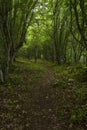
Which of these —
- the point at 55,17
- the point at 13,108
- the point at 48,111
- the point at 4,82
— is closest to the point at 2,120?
the point at 13,108

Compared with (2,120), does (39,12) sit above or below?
above

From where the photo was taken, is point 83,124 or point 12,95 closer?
point 83,124

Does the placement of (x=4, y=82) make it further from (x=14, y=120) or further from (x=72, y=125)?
(x=72, y=125)

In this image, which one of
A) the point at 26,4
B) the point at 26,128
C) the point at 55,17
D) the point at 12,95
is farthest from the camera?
the point at 55,17

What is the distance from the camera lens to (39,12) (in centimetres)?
2162

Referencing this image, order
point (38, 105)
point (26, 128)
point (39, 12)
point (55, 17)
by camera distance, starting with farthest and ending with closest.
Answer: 1. point (55, 17)
2. point (39, 12)
3. point (38, 105)
4. point (26, 128)

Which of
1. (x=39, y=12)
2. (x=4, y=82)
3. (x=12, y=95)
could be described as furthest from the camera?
(x=39, y=12)

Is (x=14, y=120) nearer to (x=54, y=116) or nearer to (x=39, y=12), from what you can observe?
(x=54, y=116)

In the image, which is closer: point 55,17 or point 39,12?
point 39,12

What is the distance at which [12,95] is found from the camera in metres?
11.5

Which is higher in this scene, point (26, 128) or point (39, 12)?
point (39, 12)

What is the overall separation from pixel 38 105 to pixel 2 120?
2131 millimetres

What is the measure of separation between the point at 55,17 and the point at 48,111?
782 inches

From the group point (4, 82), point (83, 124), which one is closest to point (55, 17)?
point (4, 82)
